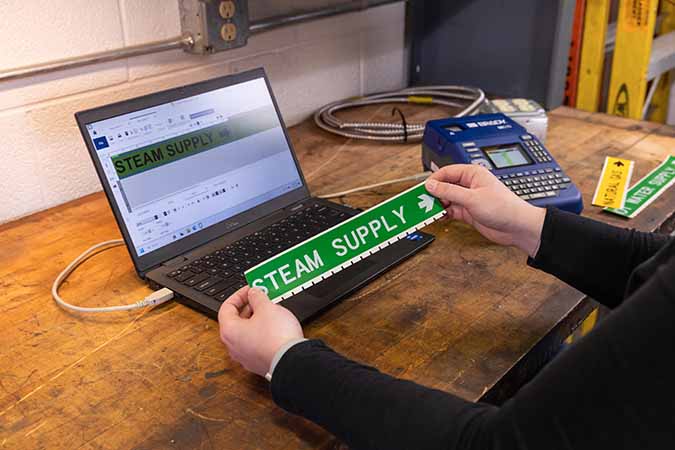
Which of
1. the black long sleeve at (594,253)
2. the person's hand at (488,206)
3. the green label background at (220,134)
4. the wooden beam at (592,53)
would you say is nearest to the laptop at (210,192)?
the green label background at (220,134)

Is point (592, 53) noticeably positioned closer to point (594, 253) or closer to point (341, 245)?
point (594, 253)

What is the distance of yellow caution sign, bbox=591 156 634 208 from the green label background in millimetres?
582

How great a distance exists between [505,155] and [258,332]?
2.10 feet

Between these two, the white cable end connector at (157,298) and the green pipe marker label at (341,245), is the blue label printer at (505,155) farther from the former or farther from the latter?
the white cable end connector at (157,298)

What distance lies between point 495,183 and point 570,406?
0.47 m

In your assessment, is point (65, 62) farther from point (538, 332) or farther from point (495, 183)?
point (538, 332)

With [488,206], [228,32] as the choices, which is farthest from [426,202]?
[228,32]

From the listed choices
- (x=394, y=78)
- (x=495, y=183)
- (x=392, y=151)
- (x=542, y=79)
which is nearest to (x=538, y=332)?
(x=495, y=183)

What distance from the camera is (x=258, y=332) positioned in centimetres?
71

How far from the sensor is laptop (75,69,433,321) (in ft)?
3.00

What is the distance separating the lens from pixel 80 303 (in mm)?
914

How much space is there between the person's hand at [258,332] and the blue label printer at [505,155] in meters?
0.52

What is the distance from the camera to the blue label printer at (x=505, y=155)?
3.61ft

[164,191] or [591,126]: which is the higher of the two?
[164,191]
